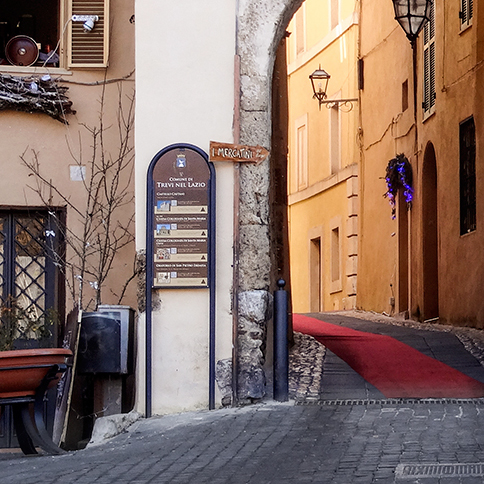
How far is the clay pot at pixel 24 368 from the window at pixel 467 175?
8277 millimetres

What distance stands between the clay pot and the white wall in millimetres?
1221

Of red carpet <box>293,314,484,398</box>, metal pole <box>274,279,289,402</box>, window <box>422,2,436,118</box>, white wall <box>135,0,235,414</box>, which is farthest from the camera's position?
window <box>422,2,436,118</box>

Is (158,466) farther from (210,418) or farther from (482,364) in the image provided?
(482,364)

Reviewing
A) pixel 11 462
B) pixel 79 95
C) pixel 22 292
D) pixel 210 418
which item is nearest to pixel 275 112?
pixel 79 95

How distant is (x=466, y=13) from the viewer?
14.9m

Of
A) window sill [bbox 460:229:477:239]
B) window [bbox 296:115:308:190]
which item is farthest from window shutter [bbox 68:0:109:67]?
window [bbox 296:115:308:190]

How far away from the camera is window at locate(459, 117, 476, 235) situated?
14547 millimetres

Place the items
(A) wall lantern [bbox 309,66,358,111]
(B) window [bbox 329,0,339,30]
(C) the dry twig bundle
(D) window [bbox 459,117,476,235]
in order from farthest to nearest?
(B) window [bbox 329,0,339,30]
(A) wall lantern [bbox 309,66,358,111]
(D) window [bbox 459,117,476,235]
(C) the dry twig bundle

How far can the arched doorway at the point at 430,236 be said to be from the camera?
17.0m

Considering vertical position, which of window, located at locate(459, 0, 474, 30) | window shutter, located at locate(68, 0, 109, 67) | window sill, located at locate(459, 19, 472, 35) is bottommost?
window shutter, located at locate(68, 0, 109, 67)

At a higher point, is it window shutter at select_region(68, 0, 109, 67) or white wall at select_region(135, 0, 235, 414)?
window shutter at select_region(68, 0, 109, 67)

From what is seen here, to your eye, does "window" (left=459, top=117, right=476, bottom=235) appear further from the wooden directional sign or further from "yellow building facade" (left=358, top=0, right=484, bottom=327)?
the wooden directional sign

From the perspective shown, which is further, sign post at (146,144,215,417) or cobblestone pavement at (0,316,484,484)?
sign post at (146,144,215,417)

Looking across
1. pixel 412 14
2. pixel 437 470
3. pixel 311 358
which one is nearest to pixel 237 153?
pixel 311 358
